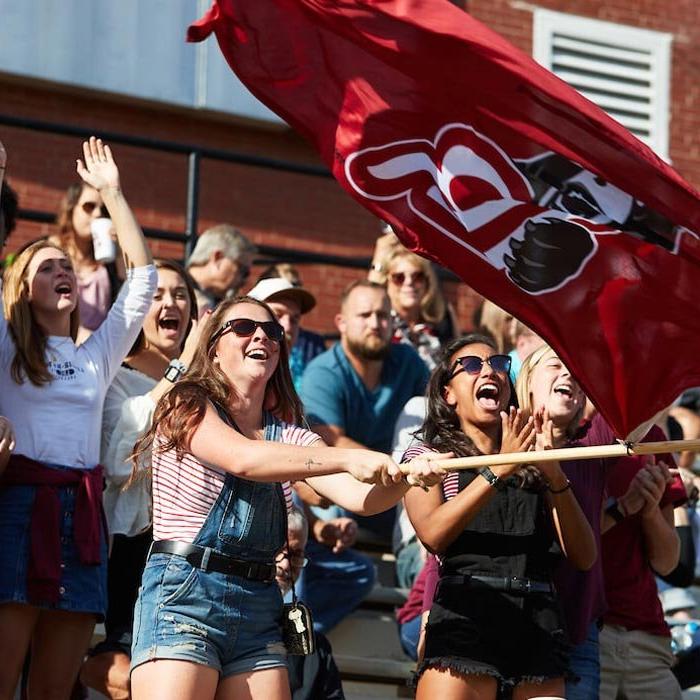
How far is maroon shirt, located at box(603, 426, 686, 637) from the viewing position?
6.79m

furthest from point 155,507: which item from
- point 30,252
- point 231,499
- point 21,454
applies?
point 30,252

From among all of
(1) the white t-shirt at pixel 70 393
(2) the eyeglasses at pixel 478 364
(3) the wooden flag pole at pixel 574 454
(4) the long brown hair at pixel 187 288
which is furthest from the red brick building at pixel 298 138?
(3) the wooden flag pole at pixel 574 454

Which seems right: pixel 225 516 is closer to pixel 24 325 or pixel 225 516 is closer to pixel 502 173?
pixel 502 173

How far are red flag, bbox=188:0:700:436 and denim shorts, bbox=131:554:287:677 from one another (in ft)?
4.03

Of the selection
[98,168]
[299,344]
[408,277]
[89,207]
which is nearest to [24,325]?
[98,168]

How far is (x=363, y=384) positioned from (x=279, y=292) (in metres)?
0.67

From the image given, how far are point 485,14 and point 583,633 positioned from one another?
9251 millimetres

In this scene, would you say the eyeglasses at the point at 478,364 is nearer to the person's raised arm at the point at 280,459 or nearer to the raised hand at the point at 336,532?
the person's raised arm at the point at 280,459

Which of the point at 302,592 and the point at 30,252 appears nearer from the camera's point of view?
the point at 30,252

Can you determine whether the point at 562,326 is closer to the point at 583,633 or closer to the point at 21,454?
the point at 583,633

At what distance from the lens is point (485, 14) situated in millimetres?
14641

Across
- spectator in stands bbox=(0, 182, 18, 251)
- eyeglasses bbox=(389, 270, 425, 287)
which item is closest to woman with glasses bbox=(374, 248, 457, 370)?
eyeglasses bbox=(389, 270, 425, 287)

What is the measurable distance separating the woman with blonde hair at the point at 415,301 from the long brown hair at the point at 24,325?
319 centimetres

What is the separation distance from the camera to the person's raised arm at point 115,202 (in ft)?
23.1
